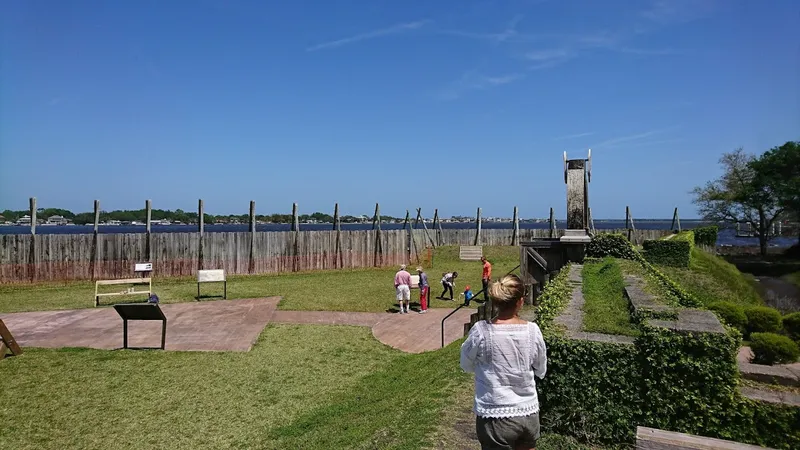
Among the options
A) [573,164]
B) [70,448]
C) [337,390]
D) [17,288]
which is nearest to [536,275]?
[573,164]

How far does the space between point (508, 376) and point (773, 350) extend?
259 inches

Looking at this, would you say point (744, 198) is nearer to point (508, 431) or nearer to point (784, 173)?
point (784, 173)

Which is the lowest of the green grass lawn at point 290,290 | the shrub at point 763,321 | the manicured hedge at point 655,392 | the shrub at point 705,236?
the green grass lawn at point 290,290

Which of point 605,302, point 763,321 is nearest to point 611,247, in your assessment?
point 763,321

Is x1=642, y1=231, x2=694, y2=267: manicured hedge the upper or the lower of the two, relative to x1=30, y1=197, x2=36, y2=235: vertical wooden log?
lower

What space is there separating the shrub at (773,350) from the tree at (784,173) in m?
28.6

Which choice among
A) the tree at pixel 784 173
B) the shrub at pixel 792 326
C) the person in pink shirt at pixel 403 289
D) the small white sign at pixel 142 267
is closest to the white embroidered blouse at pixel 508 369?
the shrub at pixel 792 326

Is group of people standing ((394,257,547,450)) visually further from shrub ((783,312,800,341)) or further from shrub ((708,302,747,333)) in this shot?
shrub ((783,312,800,341))

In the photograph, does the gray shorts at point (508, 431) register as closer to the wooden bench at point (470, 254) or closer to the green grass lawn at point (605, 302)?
the green grass lawn at point (605, 302)

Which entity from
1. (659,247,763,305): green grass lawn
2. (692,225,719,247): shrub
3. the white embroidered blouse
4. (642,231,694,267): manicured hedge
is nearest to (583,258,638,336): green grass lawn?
the white embroidered blouse

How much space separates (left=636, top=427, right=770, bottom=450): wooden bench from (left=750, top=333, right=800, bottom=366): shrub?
15.6ft

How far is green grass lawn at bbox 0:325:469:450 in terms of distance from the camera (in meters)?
5.10

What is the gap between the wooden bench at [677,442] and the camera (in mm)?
3240

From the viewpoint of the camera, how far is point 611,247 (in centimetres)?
1068
